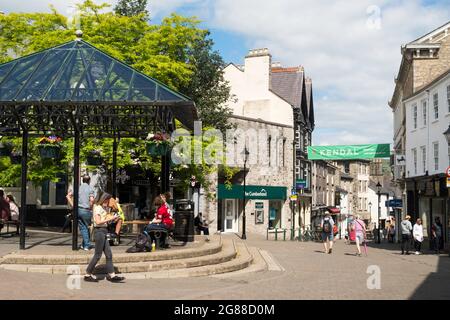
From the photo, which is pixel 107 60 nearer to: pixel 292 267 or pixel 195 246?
pixel 195 246

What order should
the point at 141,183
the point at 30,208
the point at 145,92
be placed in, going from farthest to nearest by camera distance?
the point at 141,183, the point at 30,208, the point at 145,92

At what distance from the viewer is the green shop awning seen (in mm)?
39156

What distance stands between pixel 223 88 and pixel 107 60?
67.6ft

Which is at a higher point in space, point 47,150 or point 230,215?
point 47,150

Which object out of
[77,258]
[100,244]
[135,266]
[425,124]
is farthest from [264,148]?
[100,244]

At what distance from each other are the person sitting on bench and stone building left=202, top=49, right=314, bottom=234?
75.7 ft

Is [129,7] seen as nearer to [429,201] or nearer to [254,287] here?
[429,201]

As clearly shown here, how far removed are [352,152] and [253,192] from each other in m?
7.58

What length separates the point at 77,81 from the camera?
1367 centimetres

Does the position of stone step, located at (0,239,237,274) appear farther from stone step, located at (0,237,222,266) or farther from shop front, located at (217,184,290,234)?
shop front, located at (217,184,290,234)

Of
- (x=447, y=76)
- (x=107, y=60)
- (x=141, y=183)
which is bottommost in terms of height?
A: (x=141, y=183)
